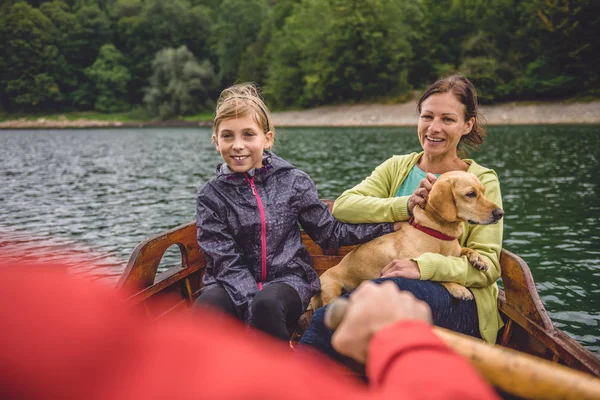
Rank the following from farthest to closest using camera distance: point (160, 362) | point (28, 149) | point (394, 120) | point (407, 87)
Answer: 1. point (407, 87)
2. point (394, 120)
3. point (28, 149)
4. point (160, 362)

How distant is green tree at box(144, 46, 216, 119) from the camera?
6531cm

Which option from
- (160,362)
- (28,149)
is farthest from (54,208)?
(28,149)

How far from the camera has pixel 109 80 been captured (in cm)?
7919

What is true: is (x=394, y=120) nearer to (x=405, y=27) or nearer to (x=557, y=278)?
(x=405, y=27)

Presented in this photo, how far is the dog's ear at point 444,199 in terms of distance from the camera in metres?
3.55

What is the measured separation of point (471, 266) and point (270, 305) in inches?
58.1

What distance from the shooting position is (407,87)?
5672cm

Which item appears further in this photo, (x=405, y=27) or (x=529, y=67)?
(x=405, y=27)

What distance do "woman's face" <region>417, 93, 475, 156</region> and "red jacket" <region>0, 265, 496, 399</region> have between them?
3.14m

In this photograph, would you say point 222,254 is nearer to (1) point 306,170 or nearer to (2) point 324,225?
(2) point 324,225

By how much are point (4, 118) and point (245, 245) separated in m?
81.0

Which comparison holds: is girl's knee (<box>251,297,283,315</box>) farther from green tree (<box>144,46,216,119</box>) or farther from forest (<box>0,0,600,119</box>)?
green tree (<box>144,46,216,119</box>)

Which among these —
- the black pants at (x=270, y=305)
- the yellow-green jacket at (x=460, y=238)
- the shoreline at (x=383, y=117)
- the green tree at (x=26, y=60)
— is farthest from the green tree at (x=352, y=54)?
the black pants at (x=270, y=305)

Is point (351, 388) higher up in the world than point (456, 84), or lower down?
lower down
